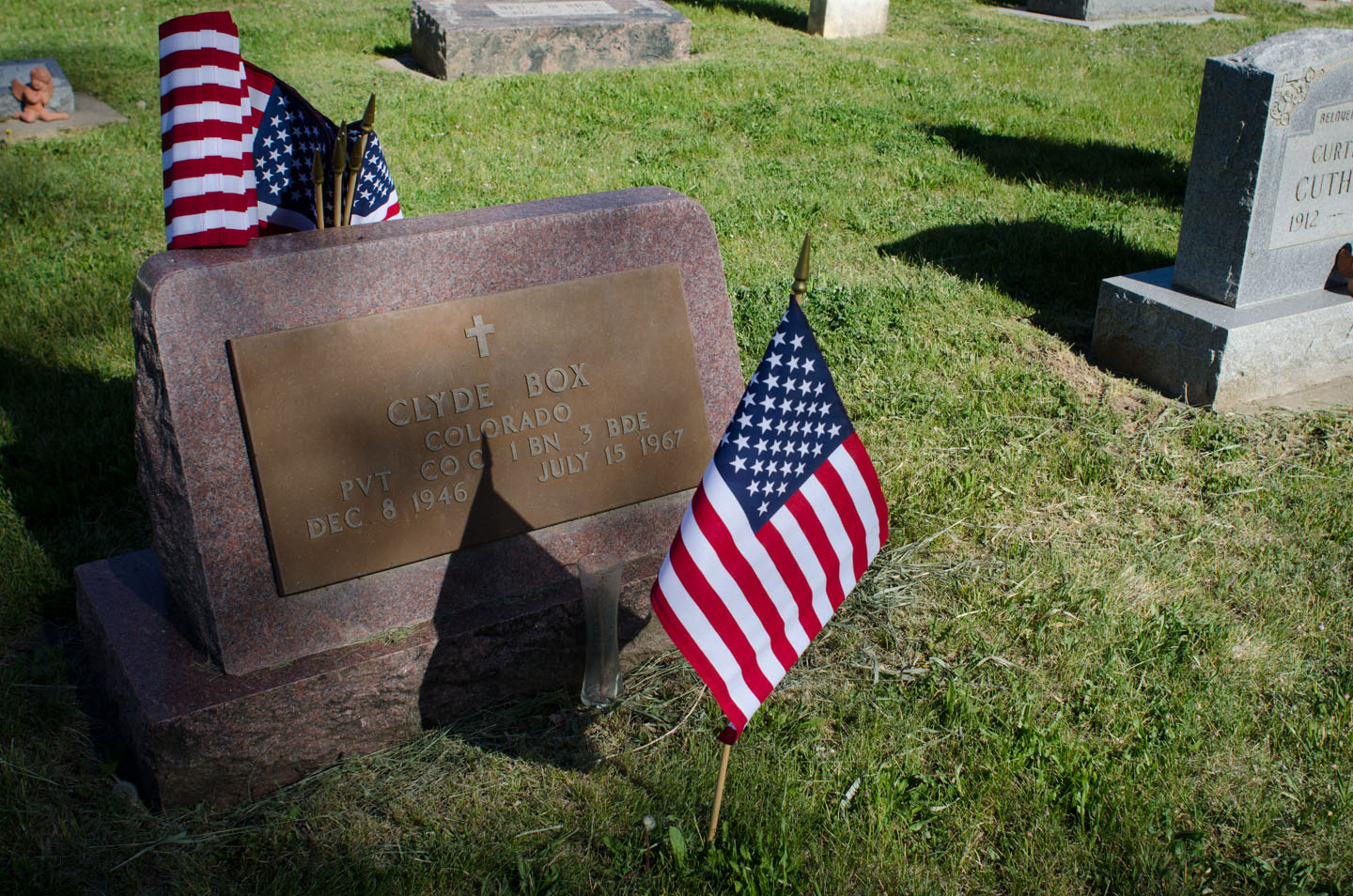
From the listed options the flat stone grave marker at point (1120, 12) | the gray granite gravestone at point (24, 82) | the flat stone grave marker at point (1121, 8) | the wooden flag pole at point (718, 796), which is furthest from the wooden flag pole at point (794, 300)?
the flat stone grave marker at point (1121, 8)

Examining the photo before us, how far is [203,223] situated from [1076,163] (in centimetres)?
719

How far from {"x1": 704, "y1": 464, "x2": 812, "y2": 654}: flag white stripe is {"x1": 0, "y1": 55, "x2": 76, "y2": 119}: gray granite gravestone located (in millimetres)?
8466

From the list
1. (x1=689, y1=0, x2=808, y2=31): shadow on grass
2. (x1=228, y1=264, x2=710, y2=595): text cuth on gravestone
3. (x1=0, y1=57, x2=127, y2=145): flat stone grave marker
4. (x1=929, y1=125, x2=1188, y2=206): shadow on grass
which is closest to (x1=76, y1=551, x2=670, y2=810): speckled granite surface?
(x1=228, y1=264, x2=710, y2=595): text cuth on gravestone

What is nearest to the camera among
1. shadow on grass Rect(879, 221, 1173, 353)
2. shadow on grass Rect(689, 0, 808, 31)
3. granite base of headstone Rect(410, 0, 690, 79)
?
shadow on grass Rect(879, 221, 1173, 353)

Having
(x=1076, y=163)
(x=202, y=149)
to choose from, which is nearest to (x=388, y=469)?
(x=202, y=149)

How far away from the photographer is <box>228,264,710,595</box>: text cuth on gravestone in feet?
8.95

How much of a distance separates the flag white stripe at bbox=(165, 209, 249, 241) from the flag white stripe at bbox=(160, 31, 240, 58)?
0.42 m

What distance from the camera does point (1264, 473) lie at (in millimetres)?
4391

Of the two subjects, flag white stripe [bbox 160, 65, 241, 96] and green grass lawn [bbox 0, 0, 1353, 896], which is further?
flag white stripe [bbox 160, 65, 241, 96]

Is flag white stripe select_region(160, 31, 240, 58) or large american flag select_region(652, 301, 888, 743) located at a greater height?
flag white stripe select_region(160, 31, 240, 58)

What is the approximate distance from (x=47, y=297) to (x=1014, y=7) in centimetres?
1347

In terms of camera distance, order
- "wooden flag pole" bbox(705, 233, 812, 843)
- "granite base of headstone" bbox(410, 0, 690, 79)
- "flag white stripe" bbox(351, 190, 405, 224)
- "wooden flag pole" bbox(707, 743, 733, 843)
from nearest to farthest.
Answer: "wooden flag pole" bbox(705, 233, 812, 843)
"wooden flag pole" bbox(707, 743, 733, 843)
"flag white stripe" bbox(351, 190, 405, 224)
"granite base of headstone" bbox(410, 0, 690, 79)

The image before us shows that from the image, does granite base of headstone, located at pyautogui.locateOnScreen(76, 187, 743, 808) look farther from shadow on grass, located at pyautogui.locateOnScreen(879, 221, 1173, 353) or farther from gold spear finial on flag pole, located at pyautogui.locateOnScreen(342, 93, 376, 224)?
shadow on grass, located at pyautogui.locateOnScreen(879, 221, 1173, 353)

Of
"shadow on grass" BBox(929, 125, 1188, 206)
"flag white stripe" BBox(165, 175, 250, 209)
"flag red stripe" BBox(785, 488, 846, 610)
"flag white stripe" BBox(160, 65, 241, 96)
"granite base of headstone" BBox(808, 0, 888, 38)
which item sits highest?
"granite base of headstone" BBox(808, 0, 888, 38)
